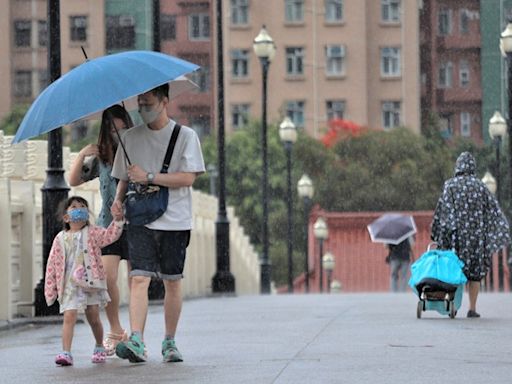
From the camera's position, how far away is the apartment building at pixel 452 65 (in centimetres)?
12512

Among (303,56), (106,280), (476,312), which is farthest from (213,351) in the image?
(303,56)

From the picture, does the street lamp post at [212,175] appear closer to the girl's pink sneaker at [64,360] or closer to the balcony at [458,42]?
the balcony at [458,42]

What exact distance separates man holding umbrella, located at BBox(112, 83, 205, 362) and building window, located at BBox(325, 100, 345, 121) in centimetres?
10793

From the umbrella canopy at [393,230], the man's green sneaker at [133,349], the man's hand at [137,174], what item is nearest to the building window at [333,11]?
the umbrella canopy at [393,230]

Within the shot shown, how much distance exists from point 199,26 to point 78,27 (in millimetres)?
11207

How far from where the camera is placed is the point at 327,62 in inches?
4818

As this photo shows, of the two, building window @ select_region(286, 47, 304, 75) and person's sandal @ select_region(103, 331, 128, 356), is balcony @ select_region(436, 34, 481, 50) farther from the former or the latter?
person's sandal @ select_region(103, 331, 128, 356)

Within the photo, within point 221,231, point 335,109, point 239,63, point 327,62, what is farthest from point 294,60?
point 221,231

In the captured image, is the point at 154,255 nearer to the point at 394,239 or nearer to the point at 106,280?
the point at 106,280

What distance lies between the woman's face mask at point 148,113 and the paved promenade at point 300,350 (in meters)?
1.59

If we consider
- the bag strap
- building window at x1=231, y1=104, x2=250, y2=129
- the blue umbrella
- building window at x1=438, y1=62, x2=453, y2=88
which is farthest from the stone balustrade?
building window at x1=438, y1=62, x2=453, y2=88

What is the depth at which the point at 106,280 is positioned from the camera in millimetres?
12531

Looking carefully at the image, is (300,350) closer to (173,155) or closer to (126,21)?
(173,155)

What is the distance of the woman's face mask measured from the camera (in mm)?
11906
